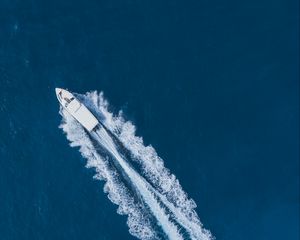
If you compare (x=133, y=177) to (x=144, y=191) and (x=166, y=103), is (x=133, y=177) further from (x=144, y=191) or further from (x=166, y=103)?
(x=166, y=103)

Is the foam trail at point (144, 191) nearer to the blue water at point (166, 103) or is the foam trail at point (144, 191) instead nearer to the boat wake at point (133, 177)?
the boat wake at point (133, 177)

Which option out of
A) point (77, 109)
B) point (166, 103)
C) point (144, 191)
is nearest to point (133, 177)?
point (144, 191)

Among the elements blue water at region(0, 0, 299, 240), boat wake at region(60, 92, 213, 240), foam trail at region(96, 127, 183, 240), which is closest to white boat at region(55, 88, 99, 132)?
boat wake at region(60, 92, 213, 240)

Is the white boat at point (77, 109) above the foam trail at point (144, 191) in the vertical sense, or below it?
above

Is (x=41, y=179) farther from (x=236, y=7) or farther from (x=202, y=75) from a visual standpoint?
(x=236, y=7)

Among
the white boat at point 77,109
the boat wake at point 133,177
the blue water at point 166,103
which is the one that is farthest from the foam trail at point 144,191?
the blue water at point 166,103

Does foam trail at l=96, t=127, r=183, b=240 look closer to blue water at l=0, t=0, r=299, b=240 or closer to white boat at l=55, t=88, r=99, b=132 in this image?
white boat at l=55, t=88, r=99, b=132
